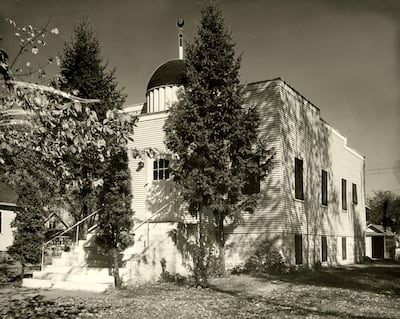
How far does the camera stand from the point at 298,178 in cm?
2086

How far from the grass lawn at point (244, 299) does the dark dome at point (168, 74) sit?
10252 millimetres

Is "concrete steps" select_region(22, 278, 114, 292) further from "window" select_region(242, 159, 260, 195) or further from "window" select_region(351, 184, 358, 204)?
"window" select_region(351, 184, 358, 204)

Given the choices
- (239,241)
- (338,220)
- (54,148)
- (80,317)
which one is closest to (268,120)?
(239,241)

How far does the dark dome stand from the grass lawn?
1025 cm

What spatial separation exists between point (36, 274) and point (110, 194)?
3.74 m

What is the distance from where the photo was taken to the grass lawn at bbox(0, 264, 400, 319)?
32.7 ft

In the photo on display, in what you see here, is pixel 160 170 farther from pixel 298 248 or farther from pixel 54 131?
pixel 54 131

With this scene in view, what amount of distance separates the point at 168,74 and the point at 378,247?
99.3ft

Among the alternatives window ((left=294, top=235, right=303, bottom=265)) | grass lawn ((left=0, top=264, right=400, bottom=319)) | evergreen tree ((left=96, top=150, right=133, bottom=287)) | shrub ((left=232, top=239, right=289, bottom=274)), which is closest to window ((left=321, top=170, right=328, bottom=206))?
window ((left=294, top=235, right=303, bottom=265))

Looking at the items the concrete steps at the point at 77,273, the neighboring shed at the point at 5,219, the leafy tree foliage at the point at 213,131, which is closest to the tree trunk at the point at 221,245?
the leafy tree foliage at the point at 213,131

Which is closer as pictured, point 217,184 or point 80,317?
point 80,317

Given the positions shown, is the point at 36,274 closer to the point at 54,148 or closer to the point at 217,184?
the point at 217,184

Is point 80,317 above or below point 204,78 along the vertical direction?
below

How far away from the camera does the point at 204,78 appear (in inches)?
654
